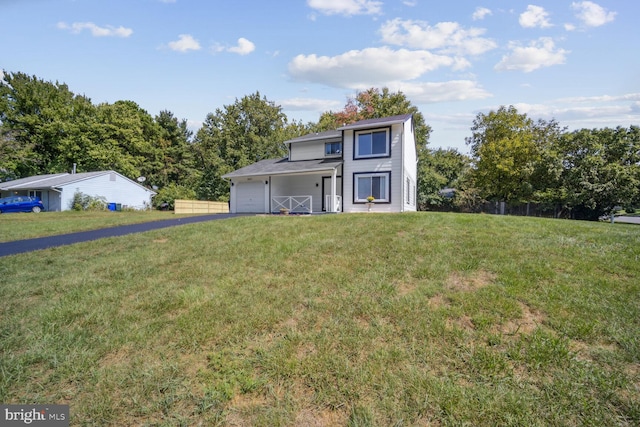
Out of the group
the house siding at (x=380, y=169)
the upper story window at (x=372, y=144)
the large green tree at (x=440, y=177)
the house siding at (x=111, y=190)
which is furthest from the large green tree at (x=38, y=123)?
the large green tree at (x=440, y=177)

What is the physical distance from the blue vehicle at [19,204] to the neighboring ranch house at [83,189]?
43.9 inches

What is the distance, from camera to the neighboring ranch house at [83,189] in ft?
84.2

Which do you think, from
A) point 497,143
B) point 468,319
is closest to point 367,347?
point 468,319

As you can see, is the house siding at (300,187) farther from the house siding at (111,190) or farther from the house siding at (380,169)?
the house siding at (111,190)

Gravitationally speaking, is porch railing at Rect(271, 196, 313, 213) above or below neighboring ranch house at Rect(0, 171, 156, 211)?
below

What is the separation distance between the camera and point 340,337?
351cm

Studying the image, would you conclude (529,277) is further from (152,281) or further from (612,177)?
(612,177)

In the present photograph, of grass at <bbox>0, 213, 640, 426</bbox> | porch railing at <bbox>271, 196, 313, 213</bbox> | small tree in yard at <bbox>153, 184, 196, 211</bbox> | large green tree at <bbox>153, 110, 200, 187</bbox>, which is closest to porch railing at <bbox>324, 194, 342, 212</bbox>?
porch railing at <bbox>271, 196, 313, 213</bbox>

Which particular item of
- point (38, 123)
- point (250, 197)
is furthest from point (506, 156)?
point (38, 123)

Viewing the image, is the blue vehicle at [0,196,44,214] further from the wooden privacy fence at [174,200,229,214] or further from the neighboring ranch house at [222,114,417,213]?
the neighboring ranch house at [222,114,417,213]

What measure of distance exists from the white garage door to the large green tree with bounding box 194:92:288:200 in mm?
12553

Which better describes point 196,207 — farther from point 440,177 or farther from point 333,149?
point 440,177

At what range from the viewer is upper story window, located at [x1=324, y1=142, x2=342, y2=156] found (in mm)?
18747

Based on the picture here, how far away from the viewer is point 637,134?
2052cm
